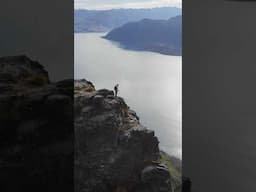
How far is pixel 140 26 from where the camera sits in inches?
86.9

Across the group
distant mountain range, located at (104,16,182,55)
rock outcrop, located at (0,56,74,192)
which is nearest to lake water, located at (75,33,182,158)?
distant mountain range, located at (104,16,182,55)

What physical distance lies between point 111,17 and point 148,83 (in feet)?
1.16

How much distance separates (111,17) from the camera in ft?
7.13

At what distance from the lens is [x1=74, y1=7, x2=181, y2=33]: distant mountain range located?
2102mm

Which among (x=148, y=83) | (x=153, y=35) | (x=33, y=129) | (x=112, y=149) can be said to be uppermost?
(x=153, y=35)

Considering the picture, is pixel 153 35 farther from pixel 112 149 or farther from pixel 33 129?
pixel 33 129

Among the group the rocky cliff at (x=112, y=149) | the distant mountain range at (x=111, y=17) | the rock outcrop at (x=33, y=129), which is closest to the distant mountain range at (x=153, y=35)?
the distant mountain range at (x=111, y=17)

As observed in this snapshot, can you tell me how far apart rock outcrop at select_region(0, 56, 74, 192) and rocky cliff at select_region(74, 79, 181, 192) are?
0.06 meters

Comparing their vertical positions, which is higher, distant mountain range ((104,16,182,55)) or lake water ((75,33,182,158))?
distant mountain range ((104,16,182,55))

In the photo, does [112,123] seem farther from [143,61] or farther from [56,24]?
[56,24]

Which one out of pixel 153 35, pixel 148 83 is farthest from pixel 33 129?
pixel 153 35

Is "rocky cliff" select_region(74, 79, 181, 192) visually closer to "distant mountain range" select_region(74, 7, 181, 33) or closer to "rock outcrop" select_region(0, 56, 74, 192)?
"rock outcrop" select_region(0, 56, 74, 192)

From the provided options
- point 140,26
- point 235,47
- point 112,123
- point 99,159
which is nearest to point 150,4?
point 140,26

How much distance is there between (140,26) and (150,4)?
4.5 inches
